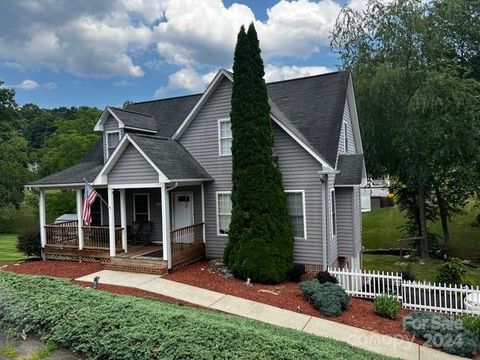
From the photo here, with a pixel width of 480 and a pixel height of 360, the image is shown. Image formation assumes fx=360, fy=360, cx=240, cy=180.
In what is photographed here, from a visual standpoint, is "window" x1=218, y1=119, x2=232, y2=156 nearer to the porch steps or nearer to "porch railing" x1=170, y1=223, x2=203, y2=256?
"porch railing" x1=170, y1=223, x2=203, y2=256

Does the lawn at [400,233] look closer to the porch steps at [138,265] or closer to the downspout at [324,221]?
the downspout at [324,221]

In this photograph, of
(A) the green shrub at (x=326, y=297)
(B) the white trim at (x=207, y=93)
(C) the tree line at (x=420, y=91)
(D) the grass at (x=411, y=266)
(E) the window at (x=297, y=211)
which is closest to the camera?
(A) the green shrub at (x=326, y=297)

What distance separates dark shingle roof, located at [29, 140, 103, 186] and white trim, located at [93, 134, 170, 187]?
3.51 feet

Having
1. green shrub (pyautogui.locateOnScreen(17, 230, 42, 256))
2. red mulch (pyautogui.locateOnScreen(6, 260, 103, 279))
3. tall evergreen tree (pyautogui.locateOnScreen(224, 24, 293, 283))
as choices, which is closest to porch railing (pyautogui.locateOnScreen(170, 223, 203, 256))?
tall evergreen tree (pyautogui.locateOnScreen(224, 24, 293, 283))

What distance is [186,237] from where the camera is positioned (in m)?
13.5

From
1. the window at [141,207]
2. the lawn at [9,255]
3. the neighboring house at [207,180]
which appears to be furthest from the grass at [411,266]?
the lawn at [9,255]

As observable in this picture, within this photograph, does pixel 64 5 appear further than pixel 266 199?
Yes

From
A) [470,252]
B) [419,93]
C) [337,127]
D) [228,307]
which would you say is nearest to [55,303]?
[228,307]

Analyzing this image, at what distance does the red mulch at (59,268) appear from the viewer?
12109 mm

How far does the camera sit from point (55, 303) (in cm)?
613

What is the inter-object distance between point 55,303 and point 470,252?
23.6 m

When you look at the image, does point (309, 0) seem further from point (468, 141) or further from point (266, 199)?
point (266, 199)

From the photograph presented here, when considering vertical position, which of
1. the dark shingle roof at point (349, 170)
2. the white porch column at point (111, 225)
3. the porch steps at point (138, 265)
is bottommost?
the porch steps at point (138, 265)

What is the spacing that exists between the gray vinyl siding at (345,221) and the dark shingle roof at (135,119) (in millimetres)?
8864
